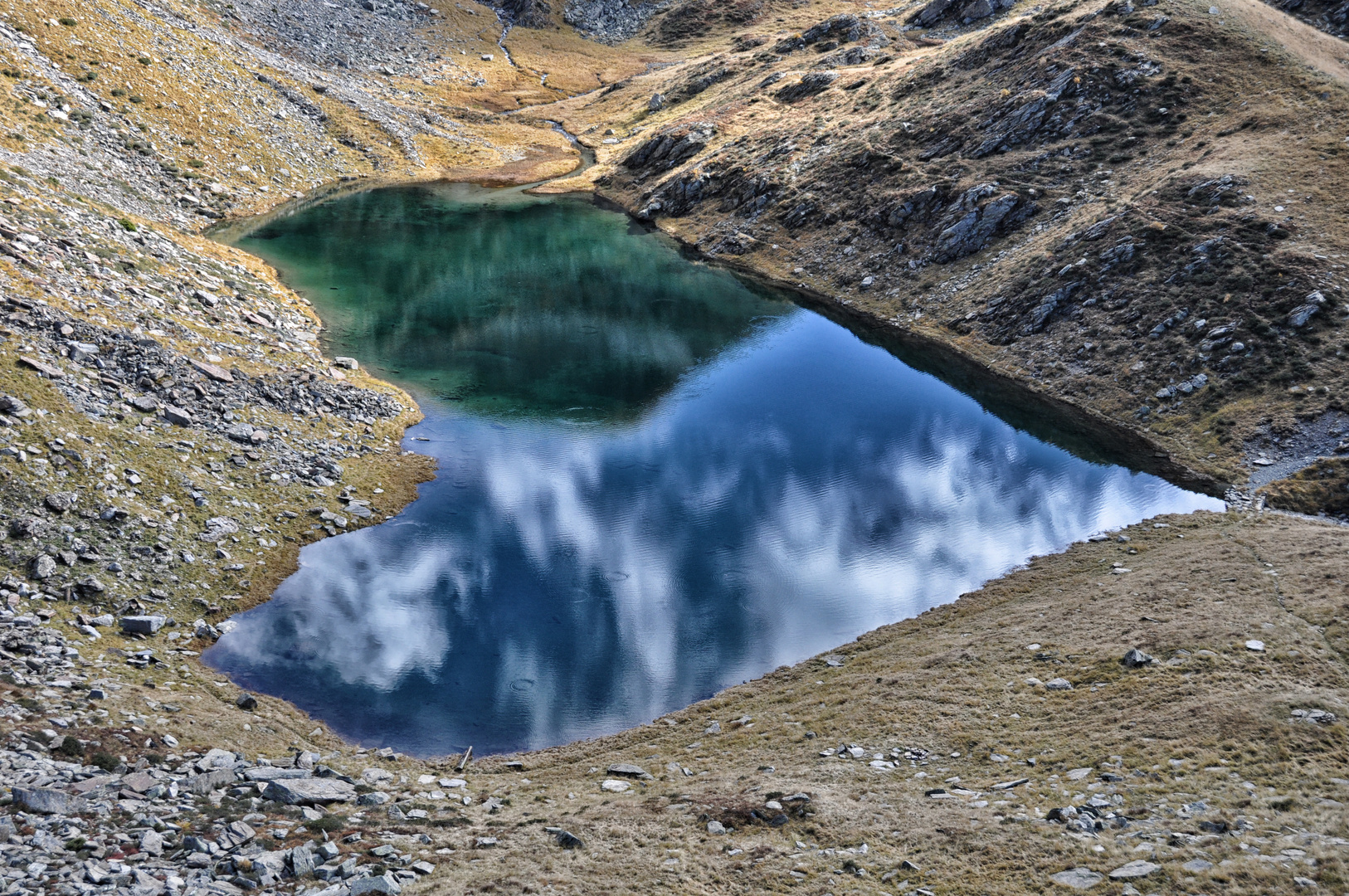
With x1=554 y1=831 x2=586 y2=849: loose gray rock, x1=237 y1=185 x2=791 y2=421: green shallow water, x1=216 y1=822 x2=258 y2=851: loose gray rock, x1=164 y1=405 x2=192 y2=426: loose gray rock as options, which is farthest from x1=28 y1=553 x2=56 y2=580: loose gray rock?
x1=237 y1=185 x2=791 y2=421: green shallow water

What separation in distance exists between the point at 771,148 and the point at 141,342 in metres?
82.3

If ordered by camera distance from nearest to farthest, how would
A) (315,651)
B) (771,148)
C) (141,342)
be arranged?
1. (315,651)
2. (141,342)
3. (771,148)

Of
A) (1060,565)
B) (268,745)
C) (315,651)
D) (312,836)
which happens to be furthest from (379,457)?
(1060,565)

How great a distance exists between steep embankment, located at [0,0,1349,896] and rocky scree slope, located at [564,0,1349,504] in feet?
1.23

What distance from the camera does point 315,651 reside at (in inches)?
1384

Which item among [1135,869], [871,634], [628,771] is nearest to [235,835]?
[628,771]

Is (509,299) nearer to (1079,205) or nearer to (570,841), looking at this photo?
(1079,205)

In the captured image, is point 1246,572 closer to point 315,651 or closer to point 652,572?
point 652,572

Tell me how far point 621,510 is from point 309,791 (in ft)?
83.2

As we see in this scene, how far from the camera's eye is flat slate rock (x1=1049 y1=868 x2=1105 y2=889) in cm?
1919

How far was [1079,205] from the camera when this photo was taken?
77.4 m

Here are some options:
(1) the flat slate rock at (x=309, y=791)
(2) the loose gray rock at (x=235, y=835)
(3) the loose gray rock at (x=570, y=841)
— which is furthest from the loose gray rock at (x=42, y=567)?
(3) the loose gray rock at (x=570, y=841)

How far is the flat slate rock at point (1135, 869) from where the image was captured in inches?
748

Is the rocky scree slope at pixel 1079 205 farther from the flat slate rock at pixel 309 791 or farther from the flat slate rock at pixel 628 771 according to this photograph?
the flat slate rock at pixel 309 791
